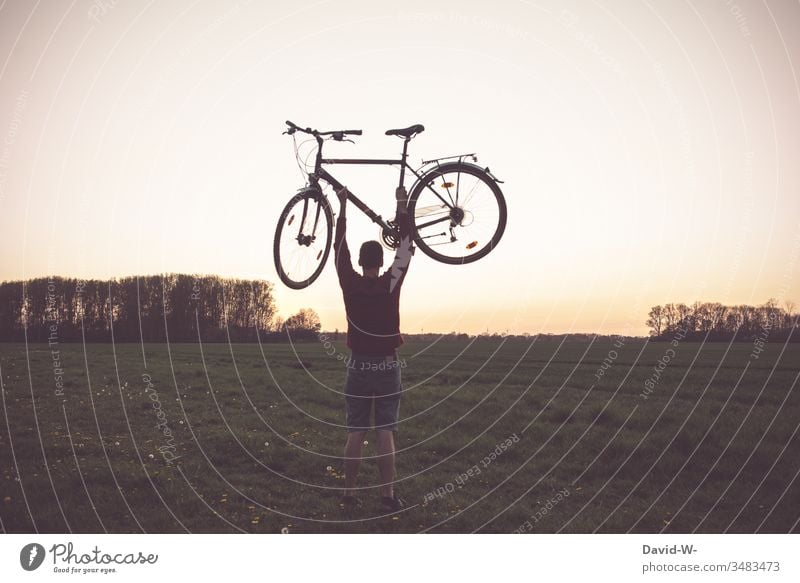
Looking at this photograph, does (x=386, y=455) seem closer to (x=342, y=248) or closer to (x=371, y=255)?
(x=371, y=255)

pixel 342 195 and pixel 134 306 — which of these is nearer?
pixel 342 195

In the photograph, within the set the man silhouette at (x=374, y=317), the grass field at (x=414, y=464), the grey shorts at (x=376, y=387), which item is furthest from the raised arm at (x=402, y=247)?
the grass field at (x=414, y=464)

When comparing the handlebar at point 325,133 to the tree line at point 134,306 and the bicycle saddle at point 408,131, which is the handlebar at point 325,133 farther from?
the tree line at point 134,306

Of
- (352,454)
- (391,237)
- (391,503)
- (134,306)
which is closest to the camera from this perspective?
(391,237)

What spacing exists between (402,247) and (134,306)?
30.0m

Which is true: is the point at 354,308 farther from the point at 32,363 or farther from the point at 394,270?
the point at 32,363

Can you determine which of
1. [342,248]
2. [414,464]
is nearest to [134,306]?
[414,464]

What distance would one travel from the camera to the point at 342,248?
646cm

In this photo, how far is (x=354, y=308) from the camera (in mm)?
6598

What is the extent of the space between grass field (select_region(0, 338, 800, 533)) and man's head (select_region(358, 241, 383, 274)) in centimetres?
292

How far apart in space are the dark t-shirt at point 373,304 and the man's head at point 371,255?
0.13 meters

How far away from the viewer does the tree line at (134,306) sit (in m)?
20.1

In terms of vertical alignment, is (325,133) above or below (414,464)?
above

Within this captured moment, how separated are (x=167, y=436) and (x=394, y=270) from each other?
722cm
